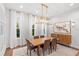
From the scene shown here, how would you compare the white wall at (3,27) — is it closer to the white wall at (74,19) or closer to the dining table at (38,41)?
the dining table at (38,41)

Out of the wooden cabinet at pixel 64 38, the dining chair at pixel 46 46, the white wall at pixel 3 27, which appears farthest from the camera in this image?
the wooden cabinet at pixel 64 38

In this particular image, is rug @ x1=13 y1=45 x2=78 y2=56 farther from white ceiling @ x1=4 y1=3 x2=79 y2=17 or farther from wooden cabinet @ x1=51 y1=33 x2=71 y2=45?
white ceiling @ x1=4 y1=3 x2=79 y2=17

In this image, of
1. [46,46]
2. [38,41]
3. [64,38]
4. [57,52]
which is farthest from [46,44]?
[64,38]

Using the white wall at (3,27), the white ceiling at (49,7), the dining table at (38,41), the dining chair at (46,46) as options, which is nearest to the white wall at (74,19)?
the white ceiling at (49,7)

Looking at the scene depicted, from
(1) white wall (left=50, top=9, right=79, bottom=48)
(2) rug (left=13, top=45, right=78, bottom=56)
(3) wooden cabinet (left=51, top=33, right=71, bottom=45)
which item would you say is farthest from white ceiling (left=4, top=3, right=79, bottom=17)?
(2) rug (left=13, top=45, right=78, bottom=56)

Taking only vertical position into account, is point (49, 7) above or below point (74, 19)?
above

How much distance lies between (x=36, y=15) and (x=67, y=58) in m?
1.32

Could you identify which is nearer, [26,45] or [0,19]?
[0,19]

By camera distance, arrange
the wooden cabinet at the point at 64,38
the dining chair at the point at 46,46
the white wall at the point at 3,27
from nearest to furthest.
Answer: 1. the white wall at the point at 3,27
2. the dining chair at the point at 46,46
3. the wooden cabinet at the point at 64,38

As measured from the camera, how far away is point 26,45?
Result: 2.29m

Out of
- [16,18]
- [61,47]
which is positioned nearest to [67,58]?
[61,47]

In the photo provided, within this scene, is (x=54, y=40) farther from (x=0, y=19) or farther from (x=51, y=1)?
(x=0, y=19)

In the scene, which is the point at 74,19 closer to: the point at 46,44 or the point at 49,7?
the point at 49,7

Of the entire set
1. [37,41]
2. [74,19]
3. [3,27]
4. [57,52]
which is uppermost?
[74,19]
